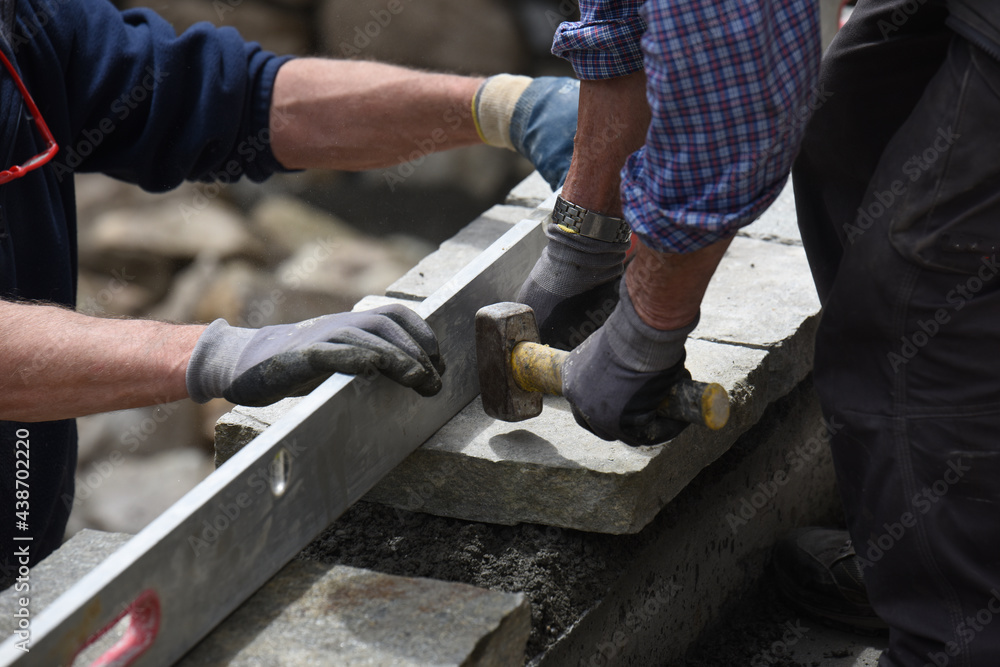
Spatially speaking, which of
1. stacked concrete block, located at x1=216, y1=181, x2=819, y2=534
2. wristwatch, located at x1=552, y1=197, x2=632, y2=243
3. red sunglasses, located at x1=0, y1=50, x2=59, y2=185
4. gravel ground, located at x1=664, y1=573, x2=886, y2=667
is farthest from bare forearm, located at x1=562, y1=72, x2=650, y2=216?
red sunglasses, located at x1=0, y1=50, x2=59, y2=185

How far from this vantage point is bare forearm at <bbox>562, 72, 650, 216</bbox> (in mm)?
1814

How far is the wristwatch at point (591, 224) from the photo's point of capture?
6.29ft

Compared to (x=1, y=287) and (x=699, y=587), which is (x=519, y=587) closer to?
(x=699, y=587)

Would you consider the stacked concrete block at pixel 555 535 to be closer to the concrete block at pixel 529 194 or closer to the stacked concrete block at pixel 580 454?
the stacked concrete block at pixel 580 454

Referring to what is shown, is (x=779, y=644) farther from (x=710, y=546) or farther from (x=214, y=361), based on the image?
(x=214, y=361)

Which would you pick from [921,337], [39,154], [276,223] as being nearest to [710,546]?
[921,337]

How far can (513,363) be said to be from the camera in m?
1.77

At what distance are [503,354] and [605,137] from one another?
1.68 ft

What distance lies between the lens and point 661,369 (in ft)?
5.05

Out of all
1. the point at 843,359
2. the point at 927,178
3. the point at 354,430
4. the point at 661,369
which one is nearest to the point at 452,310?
the point at 354,430

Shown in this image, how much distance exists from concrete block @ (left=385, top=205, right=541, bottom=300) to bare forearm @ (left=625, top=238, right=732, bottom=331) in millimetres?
834

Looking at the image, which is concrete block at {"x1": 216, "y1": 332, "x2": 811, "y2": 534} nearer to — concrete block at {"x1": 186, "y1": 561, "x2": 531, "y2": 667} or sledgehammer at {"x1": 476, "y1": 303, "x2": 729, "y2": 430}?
sledgehammer at {"x1": 476, "y1": 303, "x2": 729, "y2": 430}

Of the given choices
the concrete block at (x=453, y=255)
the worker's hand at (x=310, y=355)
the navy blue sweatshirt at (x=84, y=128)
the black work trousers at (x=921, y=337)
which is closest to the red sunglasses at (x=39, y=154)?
the navy blue sweatshirt at (x=84, y=128)

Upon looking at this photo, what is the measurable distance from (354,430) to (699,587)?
1.05 m
